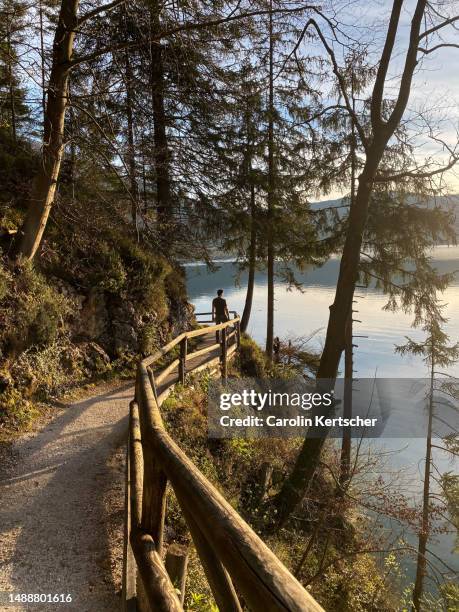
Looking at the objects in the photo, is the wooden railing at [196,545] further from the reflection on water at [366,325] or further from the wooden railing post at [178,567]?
the reflection on water at [366,325]

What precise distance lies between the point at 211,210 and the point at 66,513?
12.3 meters

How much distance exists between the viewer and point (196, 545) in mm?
1792

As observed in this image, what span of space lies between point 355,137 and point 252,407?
25.2ft

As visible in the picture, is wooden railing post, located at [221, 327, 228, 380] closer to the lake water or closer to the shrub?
the shrub

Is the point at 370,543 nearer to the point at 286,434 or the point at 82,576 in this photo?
the point at 286,434

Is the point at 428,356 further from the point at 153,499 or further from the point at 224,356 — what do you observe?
the point at 153,499

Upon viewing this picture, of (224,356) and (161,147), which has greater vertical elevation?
(161,147)

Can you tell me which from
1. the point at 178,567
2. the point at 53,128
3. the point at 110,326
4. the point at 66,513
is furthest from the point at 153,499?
the point at 110,326

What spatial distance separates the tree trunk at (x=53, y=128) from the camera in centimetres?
687

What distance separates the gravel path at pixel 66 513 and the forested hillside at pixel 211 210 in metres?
0.95

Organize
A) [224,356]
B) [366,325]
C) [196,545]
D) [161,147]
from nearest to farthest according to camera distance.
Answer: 1. [196,545]
2. [224,356]
3. [161,147]
4. [366,325]

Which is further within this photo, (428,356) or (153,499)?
(428,356)

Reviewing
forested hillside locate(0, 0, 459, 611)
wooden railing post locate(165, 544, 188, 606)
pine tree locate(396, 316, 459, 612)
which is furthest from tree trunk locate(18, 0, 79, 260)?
pine tree locate(396, 316, 459, 612)

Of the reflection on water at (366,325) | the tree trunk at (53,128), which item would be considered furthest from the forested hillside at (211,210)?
the reflection on water at (366,325)
